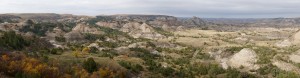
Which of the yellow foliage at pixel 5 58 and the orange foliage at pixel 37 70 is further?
the yellow foliage at pixel 5 58

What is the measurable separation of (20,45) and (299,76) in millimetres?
74146

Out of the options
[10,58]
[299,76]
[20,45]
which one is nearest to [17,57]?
[10,58]

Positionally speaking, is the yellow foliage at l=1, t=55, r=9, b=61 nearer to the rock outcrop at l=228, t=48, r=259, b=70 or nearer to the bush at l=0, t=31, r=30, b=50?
the bush at l=0, t=31, r=30, b=50

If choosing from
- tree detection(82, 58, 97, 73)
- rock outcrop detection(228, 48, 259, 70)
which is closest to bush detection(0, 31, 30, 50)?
tree detection(82, 58, 97, 73)

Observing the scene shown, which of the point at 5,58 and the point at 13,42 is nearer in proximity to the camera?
the point at 5,58

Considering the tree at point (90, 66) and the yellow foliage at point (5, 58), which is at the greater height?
the yellow foliage at point (5, 58)

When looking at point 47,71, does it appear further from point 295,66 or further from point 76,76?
point 295,66

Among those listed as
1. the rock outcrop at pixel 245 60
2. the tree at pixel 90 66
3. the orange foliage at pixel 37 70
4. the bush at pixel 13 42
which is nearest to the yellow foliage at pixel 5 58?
the orange foliage at pixel 37 70

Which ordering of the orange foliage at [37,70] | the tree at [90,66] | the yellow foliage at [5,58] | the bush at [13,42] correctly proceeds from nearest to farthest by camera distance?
the orange foliage at [37,70]
the yellow foliage at [5,58]
the tree at [90,66]
the bush at [13,42]

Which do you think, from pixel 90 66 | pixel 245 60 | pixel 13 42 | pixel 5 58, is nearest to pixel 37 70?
pixel 5 58

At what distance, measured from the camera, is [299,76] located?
4503 inches

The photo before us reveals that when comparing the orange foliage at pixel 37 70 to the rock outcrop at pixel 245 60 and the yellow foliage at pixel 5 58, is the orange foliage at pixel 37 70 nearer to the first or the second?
the yellow foliage at pixel 5 58

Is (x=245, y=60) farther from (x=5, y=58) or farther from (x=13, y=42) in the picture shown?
(x=5, y=58)

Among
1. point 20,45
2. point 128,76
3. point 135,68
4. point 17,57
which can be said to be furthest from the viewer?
point 20,45
